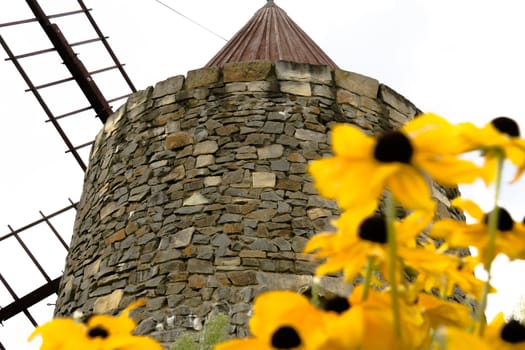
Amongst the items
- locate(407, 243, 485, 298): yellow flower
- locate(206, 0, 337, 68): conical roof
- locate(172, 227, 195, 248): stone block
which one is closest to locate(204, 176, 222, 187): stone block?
locate(172, 227, 195, 248): stone block

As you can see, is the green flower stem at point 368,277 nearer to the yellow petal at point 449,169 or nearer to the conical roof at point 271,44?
the yellow petal at point 449,169

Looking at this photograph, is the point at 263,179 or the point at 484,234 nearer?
the point at 484,234

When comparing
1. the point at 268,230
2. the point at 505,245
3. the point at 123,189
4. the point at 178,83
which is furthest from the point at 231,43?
the point at 505,245

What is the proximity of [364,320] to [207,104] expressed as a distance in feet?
16.4

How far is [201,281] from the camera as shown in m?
4.95

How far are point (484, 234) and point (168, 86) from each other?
16.9 ft

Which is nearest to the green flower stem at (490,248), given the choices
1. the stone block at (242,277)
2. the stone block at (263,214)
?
the stone block at (242,277)

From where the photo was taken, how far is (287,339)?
32.9 inches

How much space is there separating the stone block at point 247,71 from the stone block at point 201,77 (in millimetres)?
76

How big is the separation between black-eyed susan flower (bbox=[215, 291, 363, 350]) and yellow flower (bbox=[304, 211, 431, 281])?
2.4 inches

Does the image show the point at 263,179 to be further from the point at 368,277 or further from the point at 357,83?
the point at 368,277

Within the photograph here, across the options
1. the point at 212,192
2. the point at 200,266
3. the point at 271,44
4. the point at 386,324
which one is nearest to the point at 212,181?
the point at 212,192

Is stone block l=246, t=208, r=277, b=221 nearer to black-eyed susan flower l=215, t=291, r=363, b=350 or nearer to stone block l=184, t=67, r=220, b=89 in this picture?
stone block l=184, t=67, r=220, b=89

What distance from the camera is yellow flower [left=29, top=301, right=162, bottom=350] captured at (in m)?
0.93
